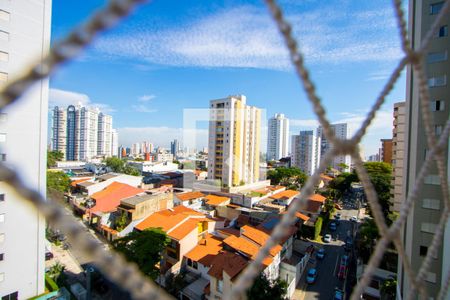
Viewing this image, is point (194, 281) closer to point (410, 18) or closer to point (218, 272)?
point (218, 272)

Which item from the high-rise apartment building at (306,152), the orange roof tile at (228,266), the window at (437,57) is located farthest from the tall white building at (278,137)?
the window at (437,57)

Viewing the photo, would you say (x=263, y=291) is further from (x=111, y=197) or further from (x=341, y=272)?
(x=111, y=197)

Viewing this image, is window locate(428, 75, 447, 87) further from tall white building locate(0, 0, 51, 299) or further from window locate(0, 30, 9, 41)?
window locate(0, 30, 9, 41)

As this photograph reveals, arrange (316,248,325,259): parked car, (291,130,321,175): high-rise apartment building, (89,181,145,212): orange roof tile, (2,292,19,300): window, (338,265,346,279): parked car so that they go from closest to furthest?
1. (2,292,19,300): window
2. (338,265,346,279): parked car
3. (316,248,325,259): parked car
4. (89,181,145,212): orange roof tile
5. (291,130,321,175): high-rise apartment building

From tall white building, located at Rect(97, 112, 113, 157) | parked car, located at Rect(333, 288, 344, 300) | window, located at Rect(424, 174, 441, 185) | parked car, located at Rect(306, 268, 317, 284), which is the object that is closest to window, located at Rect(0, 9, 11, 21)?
window, located at Rect(424, 174, 441, 185)

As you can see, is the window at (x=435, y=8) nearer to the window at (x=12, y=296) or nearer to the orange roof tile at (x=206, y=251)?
the orange roof tile at (x=206, y=251)

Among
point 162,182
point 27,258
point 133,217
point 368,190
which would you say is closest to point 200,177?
point 162,182
